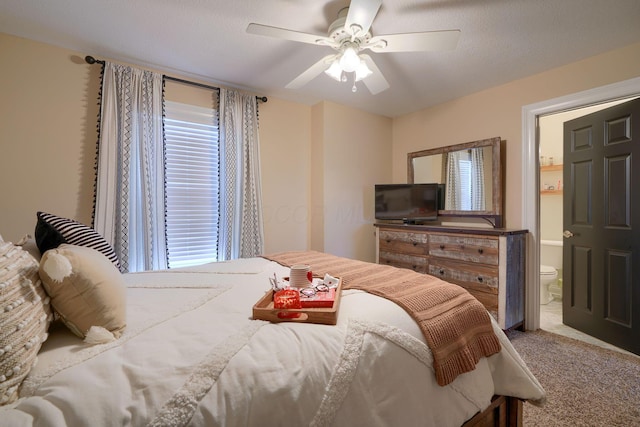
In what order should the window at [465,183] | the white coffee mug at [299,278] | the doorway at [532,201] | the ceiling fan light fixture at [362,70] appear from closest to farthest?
1. the white coffee mug at [299,278]
2. the ceiling fan light fixture at [362,70]
3. the doorway at [532,201]
4. the window at [465,183]

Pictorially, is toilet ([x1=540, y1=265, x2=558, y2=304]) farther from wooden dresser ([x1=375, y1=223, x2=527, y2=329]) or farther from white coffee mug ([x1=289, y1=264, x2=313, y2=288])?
white coffee mug ([x1=289, y1=264, x2=313, y2=288])

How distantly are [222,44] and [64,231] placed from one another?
171 cm

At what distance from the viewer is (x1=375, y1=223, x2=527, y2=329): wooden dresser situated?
2.45 metres

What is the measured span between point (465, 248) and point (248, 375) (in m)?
2.45

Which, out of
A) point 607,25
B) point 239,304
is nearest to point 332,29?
point 239,304

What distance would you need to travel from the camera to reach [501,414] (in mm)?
1282

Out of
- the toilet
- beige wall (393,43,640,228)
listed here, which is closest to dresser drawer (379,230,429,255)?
beige wall (393,43,640,228)

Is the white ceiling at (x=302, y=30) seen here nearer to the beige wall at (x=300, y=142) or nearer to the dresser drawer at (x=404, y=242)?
the beige wall at (x=300, y=142)

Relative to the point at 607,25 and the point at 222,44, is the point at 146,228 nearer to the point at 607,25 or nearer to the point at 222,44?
the point at 222,44

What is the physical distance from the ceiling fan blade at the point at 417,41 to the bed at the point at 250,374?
1.45 meters

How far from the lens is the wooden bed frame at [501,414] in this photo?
119cm

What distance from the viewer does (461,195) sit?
3184 mm

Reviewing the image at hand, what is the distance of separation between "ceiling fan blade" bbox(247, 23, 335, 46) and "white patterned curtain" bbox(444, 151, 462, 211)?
208 cm

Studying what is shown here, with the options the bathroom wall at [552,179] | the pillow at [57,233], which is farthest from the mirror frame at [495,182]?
the pillow at [57,233]
